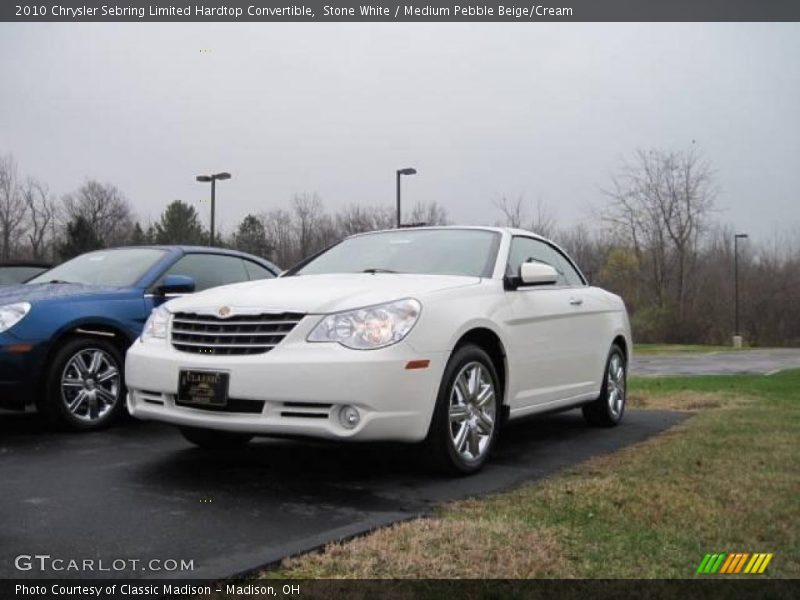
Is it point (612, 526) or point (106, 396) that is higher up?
point (106, 396)

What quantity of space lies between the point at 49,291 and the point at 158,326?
1827mm

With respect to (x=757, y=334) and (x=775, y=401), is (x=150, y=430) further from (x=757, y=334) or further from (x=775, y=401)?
Answer: (x=757, y=334)

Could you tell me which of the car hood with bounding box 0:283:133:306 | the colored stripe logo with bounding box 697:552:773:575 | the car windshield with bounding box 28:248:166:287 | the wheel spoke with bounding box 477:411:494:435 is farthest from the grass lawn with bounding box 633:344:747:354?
the colored stripe logo with bounding box 697:552:773:575

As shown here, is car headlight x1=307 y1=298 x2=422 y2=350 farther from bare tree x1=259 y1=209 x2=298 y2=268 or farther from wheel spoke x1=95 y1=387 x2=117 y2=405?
bare tree x1=259 y1=209 x2=298 y2=268

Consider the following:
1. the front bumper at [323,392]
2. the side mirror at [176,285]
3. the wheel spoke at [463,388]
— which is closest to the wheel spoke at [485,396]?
the wheel spoke at [463,388]

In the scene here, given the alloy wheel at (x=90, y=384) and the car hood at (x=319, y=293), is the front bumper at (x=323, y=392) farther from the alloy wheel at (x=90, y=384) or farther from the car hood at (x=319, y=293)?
the alloy wheel at (x=90, y=384)

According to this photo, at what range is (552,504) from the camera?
3982 mm

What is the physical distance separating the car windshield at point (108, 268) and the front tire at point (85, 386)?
75 cm

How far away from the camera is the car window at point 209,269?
7.09 m

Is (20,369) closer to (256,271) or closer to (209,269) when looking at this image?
(209,269)

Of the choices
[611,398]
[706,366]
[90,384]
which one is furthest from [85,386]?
[706,366]

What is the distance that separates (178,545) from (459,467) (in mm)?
1838

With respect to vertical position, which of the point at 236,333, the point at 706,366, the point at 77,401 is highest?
the point at 236,333

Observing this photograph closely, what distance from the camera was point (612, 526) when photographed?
142 inches
